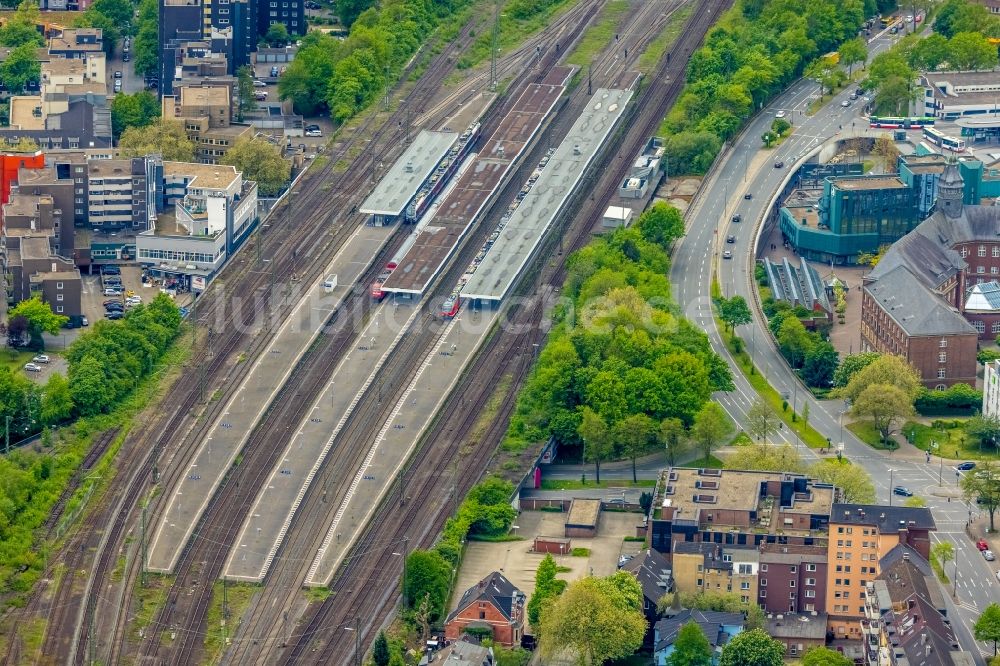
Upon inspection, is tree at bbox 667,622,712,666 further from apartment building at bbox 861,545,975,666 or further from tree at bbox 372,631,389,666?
tree at bbox 372,631,389,666

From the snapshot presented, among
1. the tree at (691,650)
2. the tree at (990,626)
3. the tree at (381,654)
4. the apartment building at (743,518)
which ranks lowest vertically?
the tree at (381,654)

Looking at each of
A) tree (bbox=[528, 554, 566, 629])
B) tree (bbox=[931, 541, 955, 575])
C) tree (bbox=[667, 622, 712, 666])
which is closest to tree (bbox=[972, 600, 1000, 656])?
tree (bbox=[931, 541, 955, 575])

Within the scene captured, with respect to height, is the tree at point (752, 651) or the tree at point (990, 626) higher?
the tree at point (990, 626)

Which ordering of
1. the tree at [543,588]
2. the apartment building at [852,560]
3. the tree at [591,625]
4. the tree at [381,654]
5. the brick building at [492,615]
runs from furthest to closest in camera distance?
the apartment building at [852,560] → the tree at [543,588] → the brick building at [492,615] → the tree at [381,654] → the tree at [591,625]

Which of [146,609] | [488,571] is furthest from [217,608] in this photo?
[488,571]

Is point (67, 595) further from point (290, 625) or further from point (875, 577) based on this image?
point (875, 577)

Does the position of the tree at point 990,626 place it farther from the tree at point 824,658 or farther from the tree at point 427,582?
the tree at point 427,582

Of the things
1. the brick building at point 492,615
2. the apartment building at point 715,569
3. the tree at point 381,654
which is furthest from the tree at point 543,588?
the tree at point 381,654
